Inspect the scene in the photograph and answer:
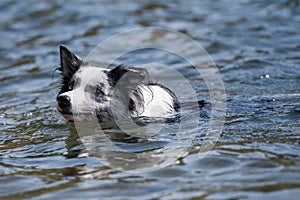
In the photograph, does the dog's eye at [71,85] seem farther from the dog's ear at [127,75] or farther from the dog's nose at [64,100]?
the dog's ear at [127,75]

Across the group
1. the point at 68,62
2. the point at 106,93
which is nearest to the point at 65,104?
the point at 106,93

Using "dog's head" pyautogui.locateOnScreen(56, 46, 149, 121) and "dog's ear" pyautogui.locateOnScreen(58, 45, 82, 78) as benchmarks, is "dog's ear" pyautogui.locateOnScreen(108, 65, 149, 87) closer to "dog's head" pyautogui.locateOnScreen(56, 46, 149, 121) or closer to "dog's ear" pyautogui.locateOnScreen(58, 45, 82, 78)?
"dog's head" pyautogui.locateOnScreen(56, 46, 149, 121)

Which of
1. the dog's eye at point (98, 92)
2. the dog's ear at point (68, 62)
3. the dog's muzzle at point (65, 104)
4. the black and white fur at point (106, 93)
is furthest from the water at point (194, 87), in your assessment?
the dog's ear at point (68, 62)

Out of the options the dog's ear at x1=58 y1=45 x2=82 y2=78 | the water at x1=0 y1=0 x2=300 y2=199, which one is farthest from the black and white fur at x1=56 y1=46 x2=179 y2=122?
the water at x1=0 y1=0 x2=300 y2=199

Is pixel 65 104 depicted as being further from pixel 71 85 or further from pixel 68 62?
pixel 68 62

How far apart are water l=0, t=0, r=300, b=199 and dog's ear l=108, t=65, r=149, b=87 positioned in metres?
0.77

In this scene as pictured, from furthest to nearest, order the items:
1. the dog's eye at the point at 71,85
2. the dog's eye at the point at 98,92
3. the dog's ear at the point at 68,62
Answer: the dog's ear at the point at 68,62 → the dog's eye at the point at 71,85 → the dog's eye at the point at 98,92

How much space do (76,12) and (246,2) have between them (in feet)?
13.0

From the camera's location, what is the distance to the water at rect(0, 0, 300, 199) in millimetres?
4465

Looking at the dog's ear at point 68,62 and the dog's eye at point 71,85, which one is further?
the dog's ear at point 68,62

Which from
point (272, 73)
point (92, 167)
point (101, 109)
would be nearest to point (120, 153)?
point (92, 167)

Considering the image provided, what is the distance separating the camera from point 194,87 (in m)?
8.22

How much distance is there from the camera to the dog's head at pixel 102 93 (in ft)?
19.3

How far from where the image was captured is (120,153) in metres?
5.36
